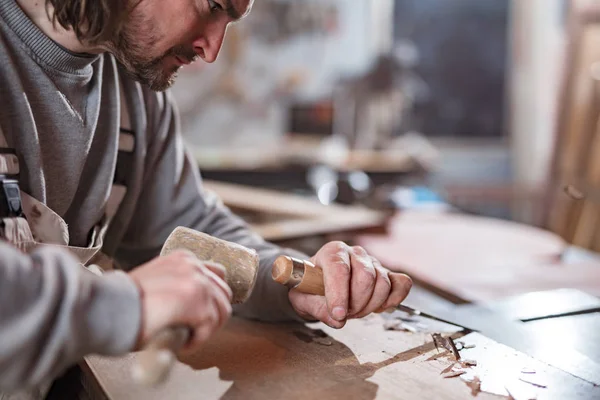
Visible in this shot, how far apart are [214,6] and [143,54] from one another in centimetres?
16

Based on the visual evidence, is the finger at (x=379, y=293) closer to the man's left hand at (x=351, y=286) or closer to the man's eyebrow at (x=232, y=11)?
the man's left hand at (x=351, y=286)

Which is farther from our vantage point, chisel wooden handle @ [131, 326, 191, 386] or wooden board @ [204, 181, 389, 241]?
wooden board @ [204, 181, 389, 241]

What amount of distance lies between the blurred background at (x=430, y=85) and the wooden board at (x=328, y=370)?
410 centimetres

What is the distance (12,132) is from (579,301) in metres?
1.23

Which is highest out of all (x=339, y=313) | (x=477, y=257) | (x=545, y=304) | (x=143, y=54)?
(x=143, y=54)

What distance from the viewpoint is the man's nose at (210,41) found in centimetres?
120

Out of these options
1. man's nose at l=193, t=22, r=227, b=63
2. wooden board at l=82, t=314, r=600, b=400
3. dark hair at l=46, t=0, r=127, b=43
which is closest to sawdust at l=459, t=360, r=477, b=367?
wooden board at l=82, t=314, r=600, b=400

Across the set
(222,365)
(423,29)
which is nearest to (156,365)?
(222,365)

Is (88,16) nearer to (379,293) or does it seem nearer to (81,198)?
(81,198)

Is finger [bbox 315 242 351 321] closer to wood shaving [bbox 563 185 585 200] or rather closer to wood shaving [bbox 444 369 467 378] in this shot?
wood shaving [bbox 444 369 467 378]

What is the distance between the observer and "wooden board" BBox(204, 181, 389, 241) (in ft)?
6.81

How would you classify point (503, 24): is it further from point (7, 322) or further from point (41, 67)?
point (7, 322)

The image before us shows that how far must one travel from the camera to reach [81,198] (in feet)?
4.08

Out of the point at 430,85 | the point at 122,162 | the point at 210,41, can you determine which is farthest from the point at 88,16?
the point at 430,85
